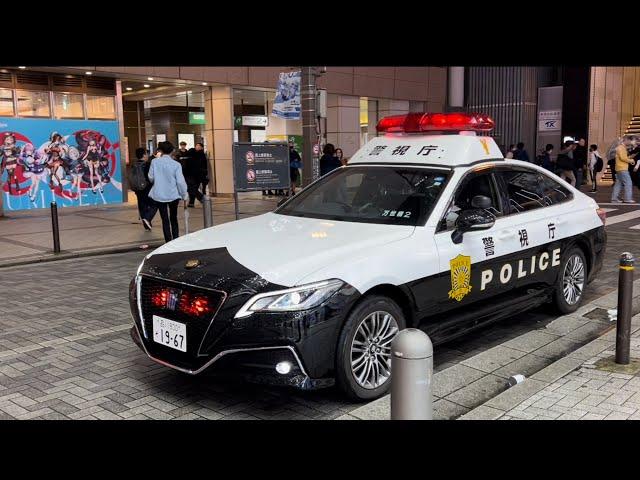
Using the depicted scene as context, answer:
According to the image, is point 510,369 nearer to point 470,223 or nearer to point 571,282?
point 470,223

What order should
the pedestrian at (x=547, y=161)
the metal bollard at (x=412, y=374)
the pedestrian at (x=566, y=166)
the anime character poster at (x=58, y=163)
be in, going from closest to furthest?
the metal bollard at (x=412, y=374) → the anime character poster at (x=58, y=163) → the pedestrian at (x=566, y=166) → the pedestrian at (x=547, y=161)

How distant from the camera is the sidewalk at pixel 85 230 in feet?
34.2

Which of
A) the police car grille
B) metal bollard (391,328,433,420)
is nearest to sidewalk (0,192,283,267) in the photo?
the police car grille

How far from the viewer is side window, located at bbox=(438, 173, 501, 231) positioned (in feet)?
15.5

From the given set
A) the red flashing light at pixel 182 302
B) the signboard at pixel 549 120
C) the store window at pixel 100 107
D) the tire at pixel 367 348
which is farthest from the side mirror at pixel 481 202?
the signboard at pixel 549 120

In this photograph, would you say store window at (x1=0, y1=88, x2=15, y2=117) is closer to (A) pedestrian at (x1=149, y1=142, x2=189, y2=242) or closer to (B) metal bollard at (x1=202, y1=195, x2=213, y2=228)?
(A) pedestrian at (x1=149, y1=142, x2=189, y2=242)

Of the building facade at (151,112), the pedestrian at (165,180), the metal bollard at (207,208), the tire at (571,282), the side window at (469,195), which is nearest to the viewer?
the side window at (469,195)

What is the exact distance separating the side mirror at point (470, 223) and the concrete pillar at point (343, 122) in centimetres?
1951

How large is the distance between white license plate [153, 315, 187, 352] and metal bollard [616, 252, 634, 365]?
323cm

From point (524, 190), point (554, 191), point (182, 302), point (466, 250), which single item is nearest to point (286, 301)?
point (182, 302)

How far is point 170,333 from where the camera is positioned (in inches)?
157

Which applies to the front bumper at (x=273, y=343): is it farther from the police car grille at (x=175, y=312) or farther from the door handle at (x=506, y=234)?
the door handle at (x=506, y=234)
